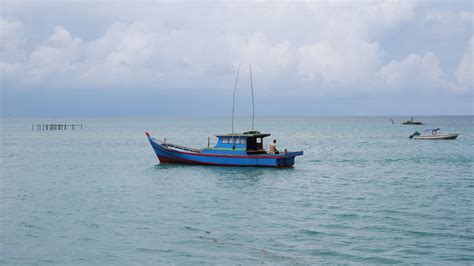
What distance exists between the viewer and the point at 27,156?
5234 cm

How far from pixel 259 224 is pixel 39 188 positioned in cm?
1609

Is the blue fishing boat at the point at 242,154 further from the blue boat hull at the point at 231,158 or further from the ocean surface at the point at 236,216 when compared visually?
the ocean surface at the point at 236,216

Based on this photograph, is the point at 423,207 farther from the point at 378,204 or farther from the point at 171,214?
the point at 171,214

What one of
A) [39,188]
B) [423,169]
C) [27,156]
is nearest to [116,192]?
[39,188]

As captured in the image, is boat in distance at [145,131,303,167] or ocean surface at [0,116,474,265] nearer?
ocean surface at [0,116,474,265]

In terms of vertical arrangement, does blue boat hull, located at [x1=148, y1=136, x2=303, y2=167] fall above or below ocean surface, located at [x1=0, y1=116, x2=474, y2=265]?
above

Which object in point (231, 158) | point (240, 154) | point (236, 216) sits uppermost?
point (240, 154)

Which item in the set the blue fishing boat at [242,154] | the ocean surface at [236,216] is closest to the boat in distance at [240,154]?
the blue fishing boat at [242,154]

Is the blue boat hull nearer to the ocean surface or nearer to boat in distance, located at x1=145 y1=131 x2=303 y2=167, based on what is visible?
boat in distance, located at x1=145 y1=131 x2=303 y2=167

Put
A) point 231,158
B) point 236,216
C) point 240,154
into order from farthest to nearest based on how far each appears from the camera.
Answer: point 231,158 < point 240,154 < point 236,216

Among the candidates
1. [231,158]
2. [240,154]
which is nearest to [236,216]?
[240,154]

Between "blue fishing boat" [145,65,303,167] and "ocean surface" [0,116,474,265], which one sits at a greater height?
"blue fishing boat" [145,65,303,167]

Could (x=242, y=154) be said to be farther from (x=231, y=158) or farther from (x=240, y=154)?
(x=231, y=158)

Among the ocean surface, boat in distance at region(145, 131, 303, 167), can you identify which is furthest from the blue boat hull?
the ocean surface
